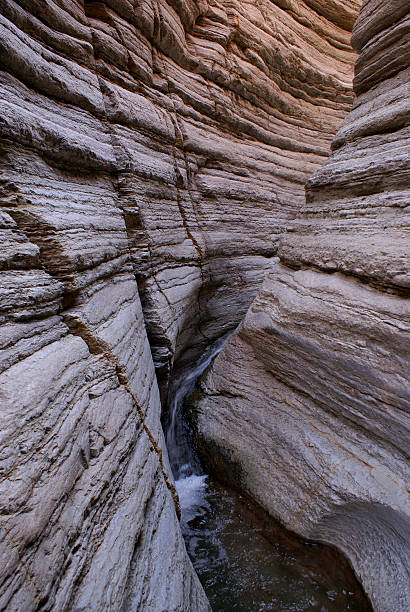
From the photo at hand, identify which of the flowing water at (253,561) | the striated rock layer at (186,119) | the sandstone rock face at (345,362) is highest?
the striated rock layer at (186,119)

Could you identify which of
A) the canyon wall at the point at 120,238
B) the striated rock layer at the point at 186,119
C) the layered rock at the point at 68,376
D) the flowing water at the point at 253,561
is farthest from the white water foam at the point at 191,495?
the striated rock layer at the point at 186,119

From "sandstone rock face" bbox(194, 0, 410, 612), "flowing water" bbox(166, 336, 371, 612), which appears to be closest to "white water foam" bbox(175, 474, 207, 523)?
"flowing water" bbox(166, 336, 371, 612)

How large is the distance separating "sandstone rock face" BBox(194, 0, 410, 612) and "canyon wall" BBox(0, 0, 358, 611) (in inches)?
56.6

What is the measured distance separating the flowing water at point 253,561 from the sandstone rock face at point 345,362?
0.23 metres

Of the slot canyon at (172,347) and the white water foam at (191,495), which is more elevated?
the slot canyon at (172,347)

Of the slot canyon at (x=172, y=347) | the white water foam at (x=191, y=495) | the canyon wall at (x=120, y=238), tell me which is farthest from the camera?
the white water foam at (x=191, y=495)

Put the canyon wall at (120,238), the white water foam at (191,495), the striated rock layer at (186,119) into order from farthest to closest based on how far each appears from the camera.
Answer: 1. the white water foam at (191,495)
2. the striated rock layer at (186,119)
3. the canyon wall at (120,238)

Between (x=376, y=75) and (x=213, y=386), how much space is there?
5.60 metres

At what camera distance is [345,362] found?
3502 millimetres

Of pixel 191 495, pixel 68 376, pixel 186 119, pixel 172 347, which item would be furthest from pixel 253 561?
pixel 186 119

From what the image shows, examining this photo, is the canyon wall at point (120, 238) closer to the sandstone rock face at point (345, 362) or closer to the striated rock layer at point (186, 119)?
the striated rock layer at point (186, 119)

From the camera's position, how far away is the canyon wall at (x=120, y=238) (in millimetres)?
1760

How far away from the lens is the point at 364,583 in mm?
3182

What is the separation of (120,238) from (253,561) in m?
4.34
